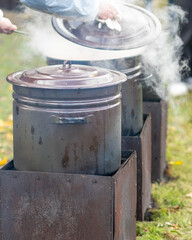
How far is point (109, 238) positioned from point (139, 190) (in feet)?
3.71

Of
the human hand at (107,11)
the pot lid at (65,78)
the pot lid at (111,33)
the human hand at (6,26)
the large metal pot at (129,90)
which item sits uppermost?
the human hand at (107,11)

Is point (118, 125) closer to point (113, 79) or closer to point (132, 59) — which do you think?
point (113, 79)

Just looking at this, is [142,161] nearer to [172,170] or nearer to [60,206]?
[60,206]

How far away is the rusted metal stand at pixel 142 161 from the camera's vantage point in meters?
A: 4.02

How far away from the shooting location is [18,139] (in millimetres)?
3041

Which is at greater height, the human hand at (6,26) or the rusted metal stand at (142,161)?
the human hand at (6,26)

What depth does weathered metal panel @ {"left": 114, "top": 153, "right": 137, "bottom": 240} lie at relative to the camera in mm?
3074

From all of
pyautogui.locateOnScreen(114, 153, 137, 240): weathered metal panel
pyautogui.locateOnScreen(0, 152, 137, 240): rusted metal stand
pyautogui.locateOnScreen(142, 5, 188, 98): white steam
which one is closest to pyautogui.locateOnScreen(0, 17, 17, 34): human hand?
pyautogui.locateOnScreen(0, 152, 137, 240): rusted metal stand

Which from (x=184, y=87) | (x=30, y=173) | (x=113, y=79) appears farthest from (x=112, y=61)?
(x=184, y=87)

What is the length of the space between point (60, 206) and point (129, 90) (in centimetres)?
130

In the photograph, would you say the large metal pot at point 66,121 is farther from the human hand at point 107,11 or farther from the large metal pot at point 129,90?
the human hand at point 107,11

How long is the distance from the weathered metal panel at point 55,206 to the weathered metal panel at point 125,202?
99 millimetres

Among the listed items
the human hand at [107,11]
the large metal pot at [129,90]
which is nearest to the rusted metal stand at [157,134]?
the large metal pot at [129,90]

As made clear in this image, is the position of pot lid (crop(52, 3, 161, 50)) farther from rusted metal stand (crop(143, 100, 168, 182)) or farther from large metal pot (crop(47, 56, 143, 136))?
rusted metal stand (crop(143, 100, 168, 182))
